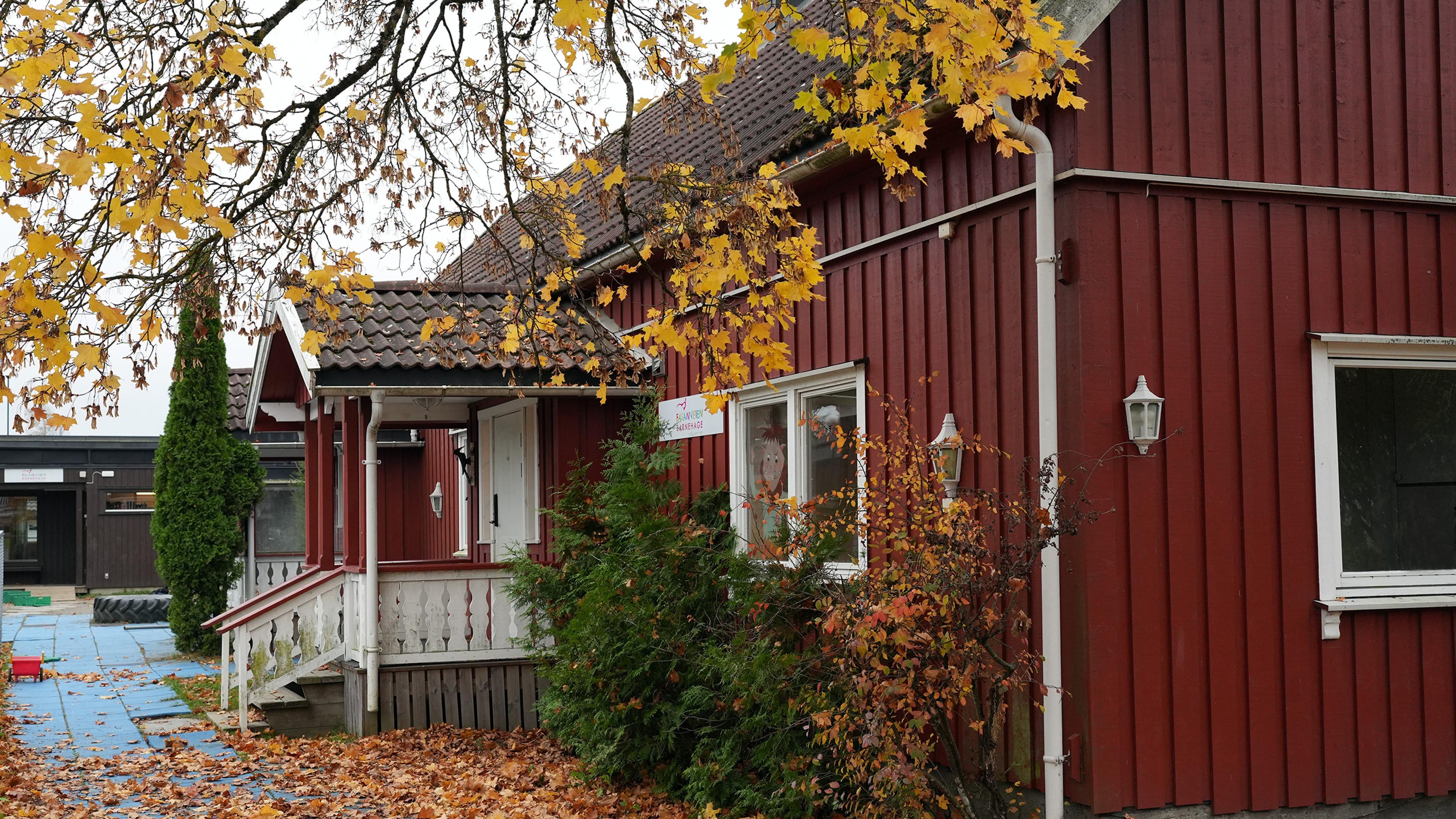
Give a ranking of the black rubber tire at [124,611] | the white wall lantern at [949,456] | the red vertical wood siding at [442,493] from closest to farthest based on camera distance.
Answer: the white wall lantern at [949,456] < the red vertical wood siding at [442,493] < the black rubber tire at [124,611]

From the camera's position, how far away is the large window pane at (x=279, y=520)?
27.6 meters

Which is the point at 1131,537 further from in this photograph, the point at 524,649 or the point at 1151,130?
the point at 524,649

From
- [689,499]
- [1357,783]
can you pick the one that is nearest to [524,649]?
[689,499]

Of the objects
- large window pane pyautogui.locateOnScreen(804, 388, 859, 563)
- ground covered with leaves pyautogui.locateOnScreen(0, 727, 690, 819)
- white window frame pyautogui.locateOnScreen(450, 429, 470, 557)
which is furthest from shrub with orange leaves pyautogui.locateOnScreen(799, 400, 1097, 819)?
white window frame pyautogui.locateOnScreen(450, 429, 470, 557)

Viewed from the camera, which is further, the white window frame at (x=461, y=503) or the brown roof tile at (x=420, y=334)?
the white window frame at (x=461, y=503)

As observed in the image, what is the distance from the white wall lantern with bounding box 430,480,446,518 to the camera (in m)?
19.0

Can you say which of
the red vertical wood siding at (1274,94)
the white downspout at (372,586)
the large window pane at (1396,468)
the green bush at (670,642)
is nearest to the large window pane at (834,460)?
the green bush at (670,642)

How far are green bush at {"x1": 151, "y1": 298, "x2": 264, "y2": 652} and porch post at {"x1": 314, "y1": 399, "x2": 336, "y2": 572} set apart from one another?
16.4 ft

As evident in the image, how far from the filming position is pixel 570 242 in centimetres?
827

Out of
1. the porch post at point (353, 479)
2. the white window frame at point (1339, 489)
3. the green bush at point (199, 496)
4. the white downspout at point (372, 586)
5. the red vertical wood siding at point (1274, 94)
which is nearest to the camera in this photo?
the red vertical wood siding at point (1274, 94)

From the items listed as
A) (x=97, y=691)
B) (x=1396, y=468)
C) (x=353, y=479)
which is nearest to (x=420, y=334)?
(x=353, y=479)

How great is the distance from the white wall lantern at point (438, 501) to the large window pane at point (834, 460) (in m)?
10.8

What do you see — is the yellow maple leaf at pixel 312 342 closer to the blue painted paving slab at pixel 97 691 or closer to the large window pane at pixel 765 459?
the large window pane at pixel 765 459

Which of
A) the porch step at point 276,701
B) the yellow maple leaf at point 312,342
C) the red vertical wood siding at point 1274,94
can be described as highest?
the red vertical wood siding at point 1274,94
